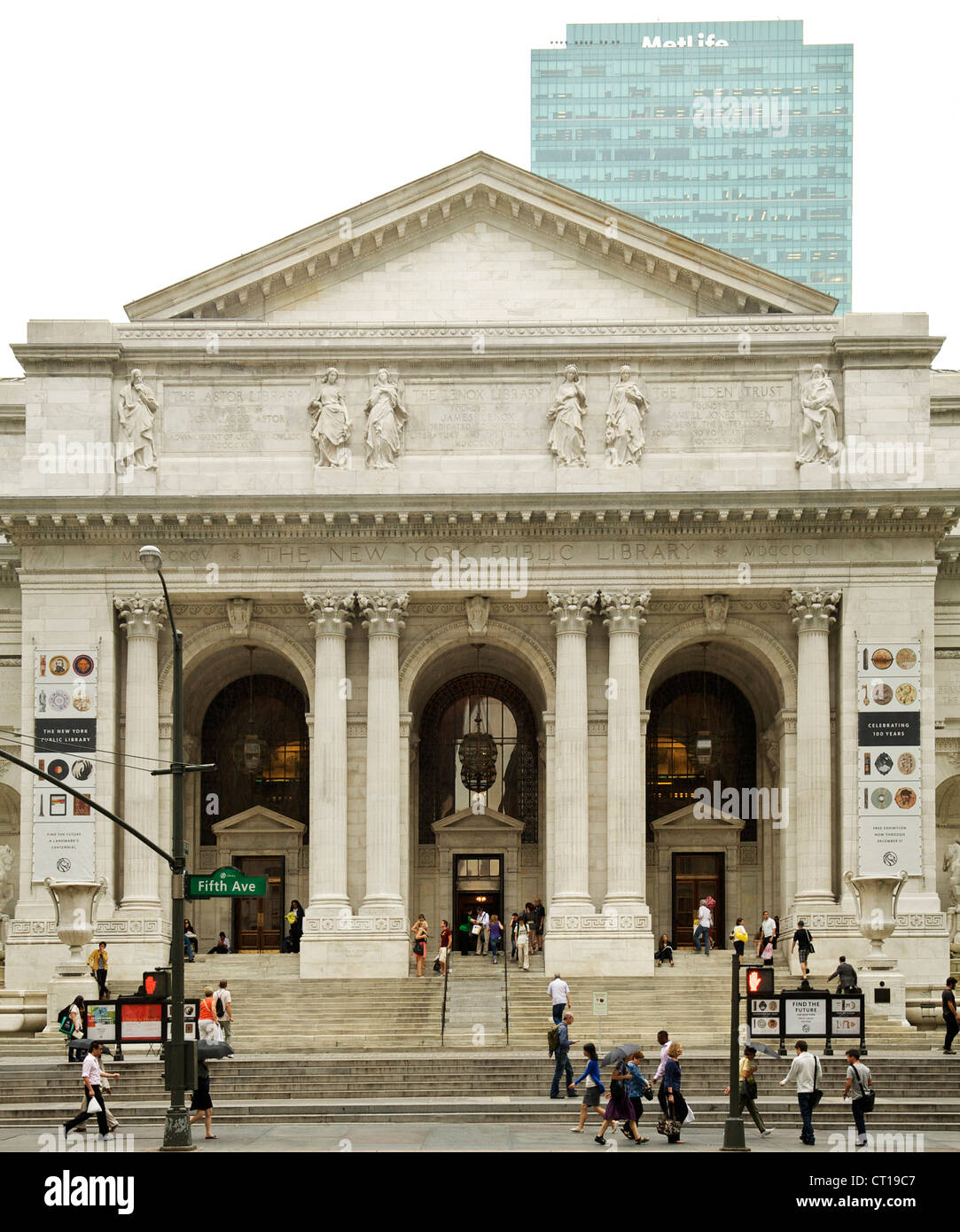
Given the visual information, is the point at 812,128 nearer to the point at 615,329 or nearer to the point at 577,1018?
the point at 615,329

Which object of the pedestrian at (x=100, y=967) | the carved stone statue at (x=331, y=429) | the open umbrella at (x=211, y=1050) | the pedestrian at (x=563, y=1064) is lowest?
the pedestrian at (x=563, y=1064)

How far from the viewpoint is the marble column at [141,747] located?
5153cm

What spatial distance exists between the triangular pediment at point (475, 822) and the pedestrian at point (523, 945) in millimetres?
5592

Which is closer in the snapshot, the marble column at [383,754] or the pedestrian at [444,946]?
the pedestrian at [444,946]

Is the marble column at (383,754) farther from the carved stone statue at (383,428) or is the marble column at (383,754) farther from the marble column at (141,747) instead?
the marble column at (141,747)

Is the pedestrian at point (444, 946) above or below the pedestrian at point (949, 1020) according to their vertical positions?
above

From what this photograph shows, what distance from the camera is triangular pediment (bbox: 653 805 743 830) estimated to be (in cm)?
5669

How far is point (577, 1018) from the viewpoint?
45.4 metres

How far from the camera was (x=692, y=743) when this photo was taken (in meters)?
58.0

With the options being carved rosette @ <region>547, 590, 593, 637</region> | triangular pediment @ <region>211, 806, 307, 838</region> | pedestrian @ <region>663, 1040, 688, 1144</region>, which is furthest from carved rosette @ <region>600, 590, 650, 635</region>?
pedestrian @ <region>663, 1040, 688, 1144</region>

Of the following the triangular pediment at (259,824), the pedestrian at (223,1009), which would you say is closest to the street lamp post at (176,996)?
the pedestrian at (223,1009)

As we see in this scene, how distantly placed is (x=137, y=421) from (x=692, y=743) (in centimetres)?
1883

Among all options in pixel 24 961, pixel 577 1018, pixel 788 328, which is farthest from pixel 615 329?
pixel 24 961

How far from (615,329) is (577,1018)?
19.2 metres
